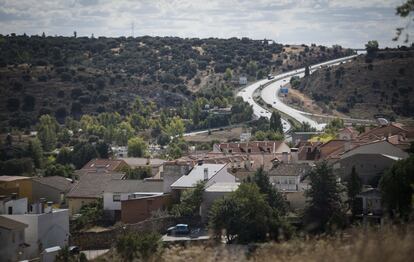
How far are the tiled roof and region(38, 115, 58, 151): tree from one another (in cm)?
3491

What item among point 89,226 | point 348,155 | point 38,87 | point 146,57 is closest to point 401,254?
point 89,226

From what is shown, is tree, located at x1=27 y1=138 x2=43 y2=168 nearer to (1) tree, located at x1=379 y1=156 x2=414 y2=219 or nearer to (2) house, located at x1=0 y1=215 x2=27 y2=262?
(2) house, located at x1=0 y1=215 x2=27 y2=262

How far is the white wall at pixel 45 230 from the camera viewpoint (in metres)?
31.6

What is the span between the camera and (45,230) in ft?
107

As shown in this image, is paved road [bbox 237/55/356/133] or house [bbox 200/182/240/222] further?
paved road [bbox 237/55/356/133]

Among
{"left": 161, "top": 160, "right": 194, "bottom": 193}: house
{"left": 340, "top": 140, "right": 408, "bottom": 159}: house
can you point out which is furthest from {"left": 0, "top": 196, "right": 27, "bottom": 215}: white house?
{"left": 340, "top": 140, "right": 408, "bottom": 159}: house

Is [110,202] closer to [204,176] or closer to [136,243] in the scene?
[204,176]

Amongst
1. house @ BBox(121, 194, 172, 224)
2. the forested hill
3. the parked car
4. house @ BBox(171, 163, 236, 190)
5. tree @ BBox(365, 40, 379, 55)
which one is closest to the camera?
the parked car

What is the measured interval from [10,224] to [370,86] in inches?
3044

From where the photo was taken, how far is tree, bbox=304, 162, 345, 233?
3212 centimetres

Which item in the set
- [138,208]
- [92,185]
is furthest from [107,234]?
[92,185]

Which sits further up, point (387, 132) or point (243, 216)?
point (387, 132)

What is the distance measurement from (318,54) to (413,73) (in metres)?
42.7

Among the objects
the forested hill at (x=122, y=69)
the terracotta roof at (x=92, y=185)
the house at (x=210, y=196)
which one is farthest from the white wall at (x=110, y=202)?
the forested hill at (x=122, y=69)
